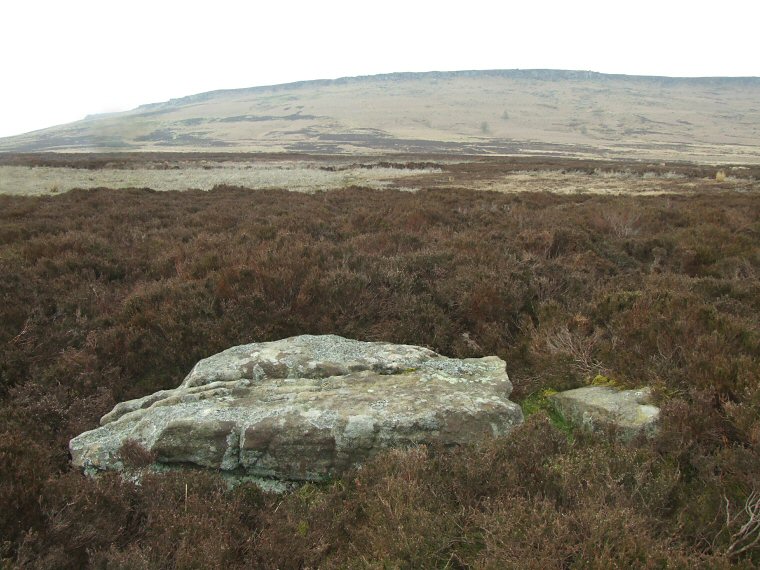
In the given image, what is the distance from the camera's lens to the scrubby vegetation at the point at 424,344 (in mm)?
2883

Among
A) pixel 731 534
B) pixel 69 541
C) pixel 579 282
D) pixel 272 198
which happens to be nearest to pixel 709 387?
pixel 731 534

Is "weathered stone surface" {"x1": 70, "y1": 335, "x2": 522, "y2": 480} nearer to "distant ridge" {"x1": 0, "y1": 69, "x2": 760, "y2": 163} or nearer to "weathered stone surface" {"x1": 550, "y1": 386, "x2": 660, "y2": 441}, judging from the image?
"weathered stone surface" {"x1": 550, "y1": 386, "x2": 660, "y2": 441}

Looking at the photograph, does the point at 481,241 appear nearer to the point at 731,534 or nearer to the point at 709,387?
the point at 709,387

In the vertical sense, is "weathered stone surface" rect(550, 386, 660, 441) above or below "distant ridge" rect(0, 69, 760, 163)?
below

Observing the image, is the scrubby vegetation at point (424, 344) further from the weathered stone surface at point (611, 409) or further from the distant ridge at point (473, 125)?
the distant ridge at point (473, 125)

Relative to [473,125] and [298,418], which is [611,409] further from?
[473,125]

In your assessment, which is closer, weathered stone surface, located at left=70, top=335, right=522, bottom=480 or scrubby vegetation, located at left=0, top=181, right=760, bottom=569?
scrubby vegetation, located at left=0, top=181, right=760, bottom=569

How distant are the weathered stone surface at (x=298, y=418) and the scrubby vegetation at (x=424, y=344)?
0.92ft

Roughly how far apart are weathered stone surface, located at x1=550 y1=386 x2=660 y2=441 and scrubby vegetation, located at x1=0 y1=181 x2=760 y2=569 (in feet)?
0.65

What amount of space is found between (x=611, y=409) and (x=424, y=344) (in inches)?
109

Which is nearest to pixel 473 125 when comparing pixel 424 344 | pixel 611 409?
pixel 424 344

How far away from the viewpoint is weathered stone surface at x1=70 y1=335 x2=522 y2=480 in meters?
4.00

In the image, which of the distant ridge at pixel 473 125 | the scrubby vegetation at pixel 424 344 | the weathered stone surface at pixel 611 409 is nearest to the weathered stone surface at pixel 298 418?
the scrubby vegetation at pixel 424 344

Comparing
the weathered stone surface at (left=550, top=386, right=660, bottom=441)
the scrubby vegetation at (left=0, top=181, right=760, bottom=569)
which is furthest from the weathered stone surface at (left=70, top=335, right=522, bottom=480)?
the weathered stone surface at (left=550, top=386, right=660, bottom=441)
